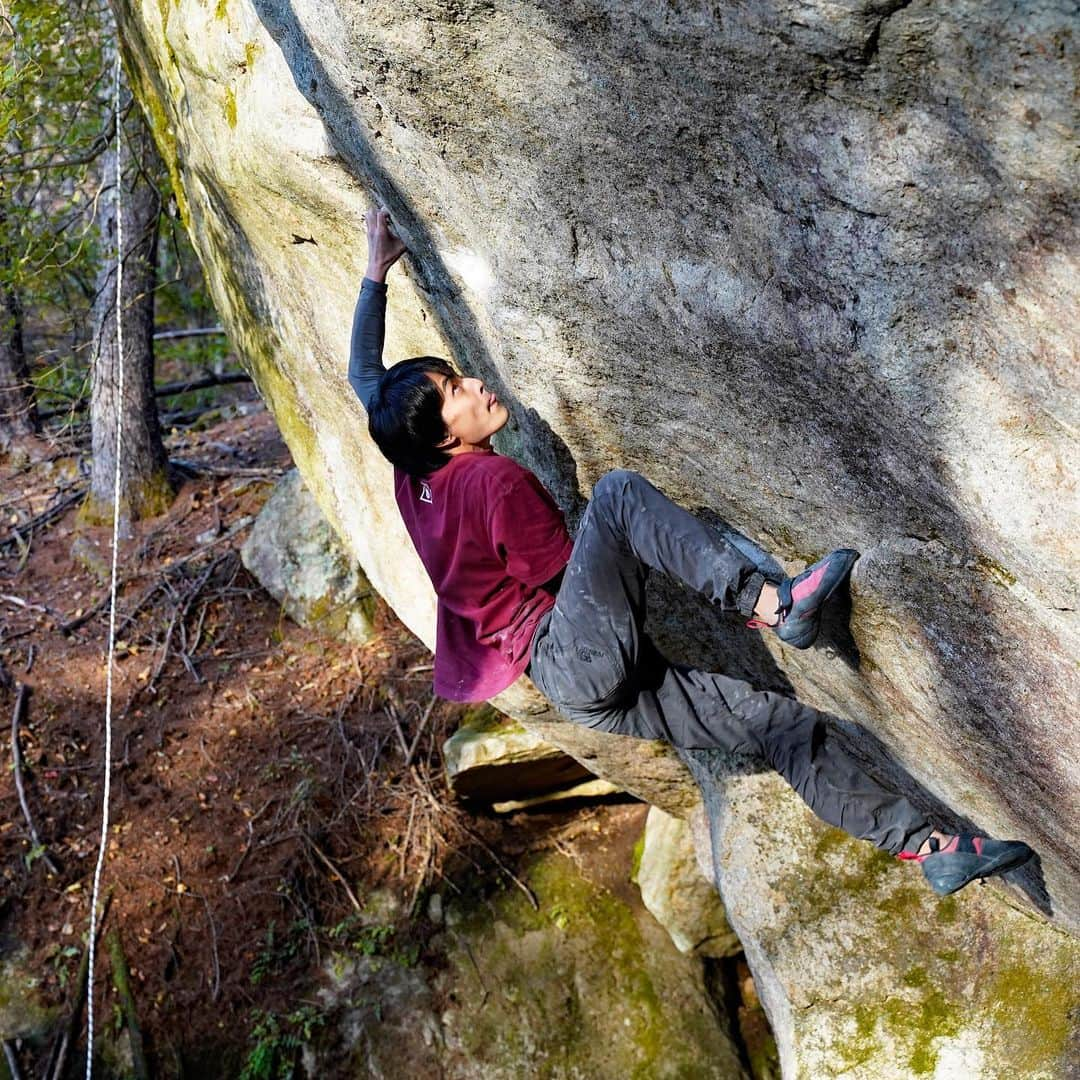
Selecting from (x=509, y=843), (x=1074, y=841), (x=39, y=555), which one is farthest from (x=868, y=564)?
(x=39, y=555)

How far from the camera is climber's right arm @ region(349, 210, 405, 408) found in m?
4.06

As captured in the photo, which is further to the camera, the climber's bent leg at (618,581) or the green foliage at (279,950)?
the green foliage at (279,950)

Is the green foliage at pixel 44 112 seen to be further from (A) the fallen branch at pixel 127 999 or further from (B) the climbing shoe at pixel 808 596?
(B) the climbing shoe at pixel 808 596

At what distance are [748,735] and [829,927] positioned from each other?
1.31 meters

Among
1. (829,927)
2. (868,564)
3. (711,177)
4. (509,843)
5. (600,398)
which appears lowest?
(509,843)

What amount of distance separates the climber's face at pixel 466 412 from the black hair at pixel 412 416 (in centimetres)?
2

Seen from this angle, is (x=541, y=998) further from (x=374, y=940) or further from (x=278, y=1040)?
(x=278, y=1040)

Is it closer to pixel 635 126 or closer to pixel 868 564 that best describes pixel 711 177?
pixel 635 126

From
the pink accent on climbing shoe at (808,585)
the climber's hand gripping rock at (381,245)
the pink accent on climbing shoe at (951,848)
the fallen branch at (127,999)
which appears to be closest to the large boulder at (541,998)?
the fallen branch at (127,999)

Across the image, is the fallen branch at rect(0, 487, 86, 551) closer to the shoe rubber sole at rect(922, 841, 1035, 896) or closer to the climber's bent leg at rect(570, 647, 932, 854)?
the climber's bent leg at rect(570, 647, 932, 854)

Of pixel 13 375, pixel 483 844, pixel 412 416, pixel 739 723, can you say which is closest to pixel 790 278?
pixel 412 416

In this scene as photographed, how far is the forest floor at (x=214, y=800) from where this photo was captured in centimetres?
693

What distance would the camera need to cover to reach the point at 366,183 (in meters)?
4.06

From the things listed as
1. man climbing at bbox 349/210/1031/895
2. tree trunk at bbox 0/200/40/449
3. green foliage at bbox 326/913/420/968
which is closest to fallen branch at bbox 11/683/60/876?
green foliage at bbox 326/913/420/968
